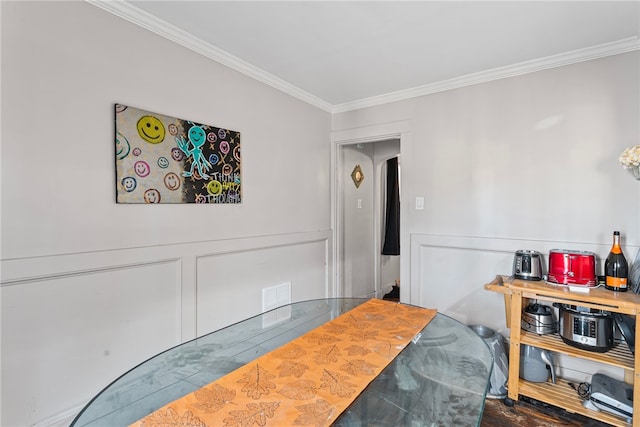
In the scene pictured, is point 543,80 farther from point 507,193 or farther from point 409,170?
point 409,170

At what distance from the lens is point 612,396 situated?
5.93ft

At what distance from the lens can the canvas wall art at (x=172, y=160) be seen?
5.64ft

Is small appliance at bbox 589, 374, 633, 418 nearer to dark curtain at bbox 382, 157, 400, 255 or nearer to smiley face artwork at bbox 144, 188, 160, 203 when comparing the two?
Answer: dark curtain at bbox 382, 157, 400, 255

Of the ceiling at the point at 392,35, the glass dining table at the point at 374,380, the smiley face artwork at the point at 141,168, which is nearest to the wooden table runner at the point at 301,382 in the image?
the glass dining table at the point at 374,380

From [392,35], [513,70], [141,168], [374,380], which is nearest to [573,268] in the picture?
[513,70]

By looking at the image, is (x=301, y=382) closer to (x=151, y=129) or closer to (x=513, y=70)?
(x=151, y=129)

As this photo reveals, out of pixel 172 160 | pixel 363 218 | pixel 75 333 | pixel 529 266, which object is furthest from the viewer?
pixel 363 218

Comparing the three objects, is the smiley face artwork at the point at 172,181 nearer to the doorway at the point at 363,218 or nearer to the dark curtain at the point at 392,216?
the doorway at the point at 363,218

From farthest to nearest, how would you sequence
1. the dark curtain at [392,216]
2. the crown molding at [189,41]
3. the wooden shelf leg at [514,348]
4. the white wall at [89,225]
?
the dark curtain at [392,216] < the wooden shelf leg at [514,348] < the crown molding at [189,41] < the white wall at [89,225]

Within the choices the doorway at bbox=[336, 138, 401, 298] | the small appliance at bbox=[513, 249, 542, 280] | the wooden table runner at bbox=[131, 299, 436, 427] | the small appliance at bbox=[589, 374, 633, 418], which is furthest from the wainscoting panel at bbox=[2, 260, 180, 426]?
the small appliance at bbox=[589, 374, 633, 418]

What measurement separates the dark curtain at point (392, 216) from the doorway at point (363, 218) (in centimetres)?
7

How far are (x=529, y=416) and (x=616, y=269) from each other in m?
1.07

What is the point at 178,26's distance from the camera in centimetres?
188

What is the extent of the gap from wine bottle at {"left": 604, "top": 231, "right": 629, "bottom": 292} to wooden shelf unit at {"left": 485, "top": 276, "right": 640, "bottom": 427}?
5 cm
